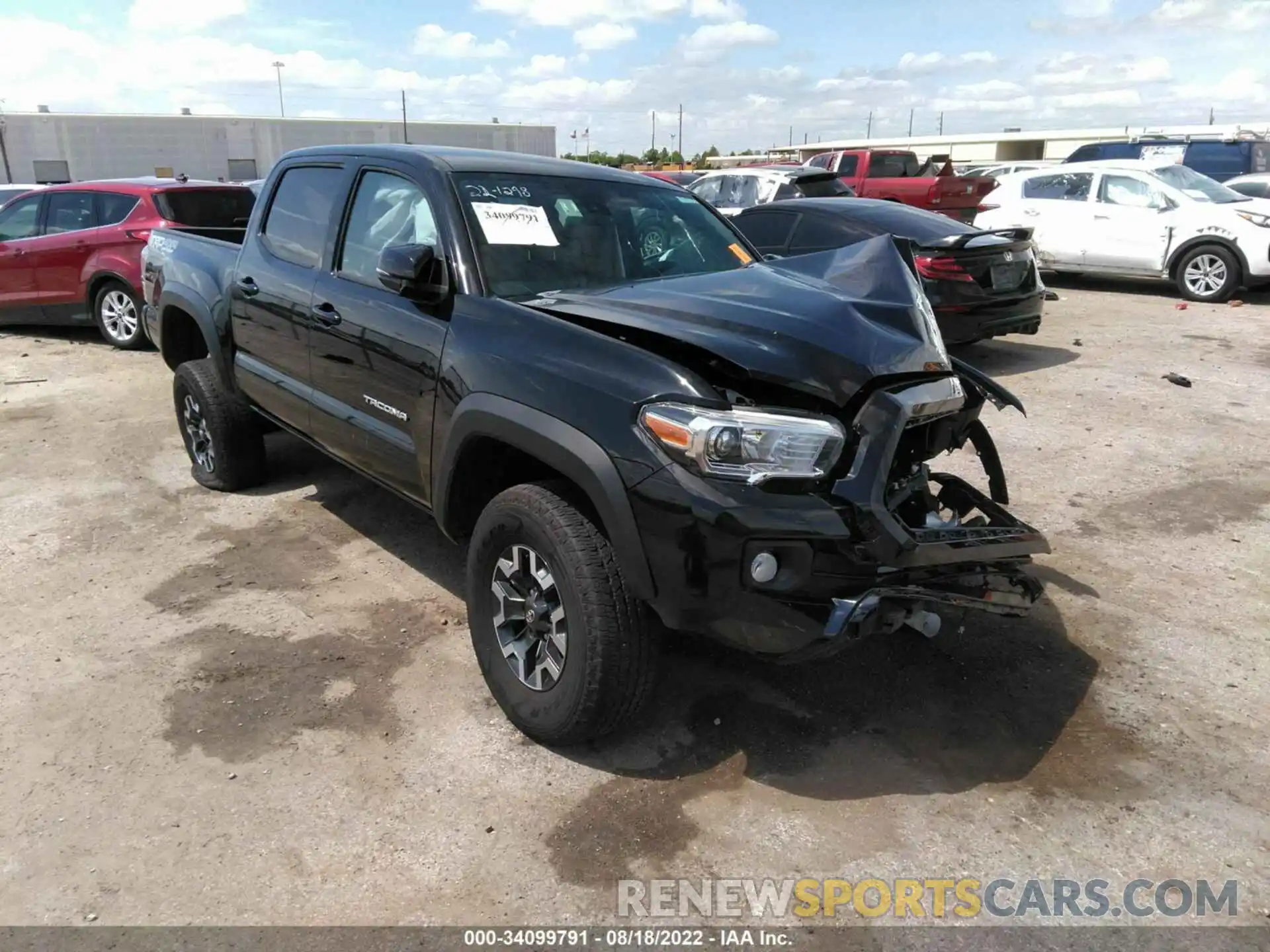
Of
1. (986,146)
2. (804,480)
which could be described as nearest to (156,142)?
(986,146)

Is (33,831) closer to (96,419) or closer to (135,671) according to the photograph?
(135,671)

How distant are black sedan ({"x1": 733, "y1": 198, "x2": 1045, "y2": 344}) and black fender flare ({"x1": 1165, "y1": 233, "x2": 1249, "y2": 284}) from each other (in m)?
4.80

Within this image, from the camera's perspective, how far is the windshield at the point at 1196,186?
12.2m

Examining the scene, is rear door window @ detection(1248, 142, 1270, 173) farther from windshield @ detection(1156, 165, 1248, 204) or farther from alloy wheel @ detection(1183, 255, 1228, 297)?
alloy wheel @ detection(1183, 255, 1228, 297)

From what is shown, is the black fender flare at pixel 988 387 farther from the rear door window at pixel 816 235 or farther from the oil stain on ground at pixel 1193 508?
the rear door window at pixel 816 235

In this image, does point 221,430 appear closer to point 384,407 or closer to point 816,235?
point 384,407

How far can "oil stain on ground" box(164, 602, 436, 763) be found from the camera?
3.21 meters

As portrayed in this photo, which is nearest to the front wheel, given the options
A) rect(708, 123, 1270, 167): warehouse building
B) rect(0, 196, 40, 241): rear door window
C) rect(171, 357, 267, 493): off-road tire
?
rect(171, 357, 267, 493): off-road tire

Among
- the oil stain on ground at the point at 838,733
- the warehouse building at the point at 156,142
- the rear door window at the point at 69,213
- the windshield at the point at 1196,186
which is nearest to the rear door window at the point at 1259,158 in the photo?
the windshield at the point at 1196,186

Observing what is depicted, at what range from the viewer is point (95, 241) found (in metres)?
9.43

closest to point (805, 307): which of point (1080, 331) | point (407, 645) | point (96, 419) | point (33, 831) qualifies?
point (407, 645)

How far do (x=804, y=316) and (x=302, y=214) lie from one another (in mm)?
2747

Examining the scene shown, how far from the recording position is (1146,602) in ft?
13.4

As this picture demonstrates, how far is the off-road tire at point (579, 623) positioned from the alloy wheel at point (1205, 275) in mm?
11696
